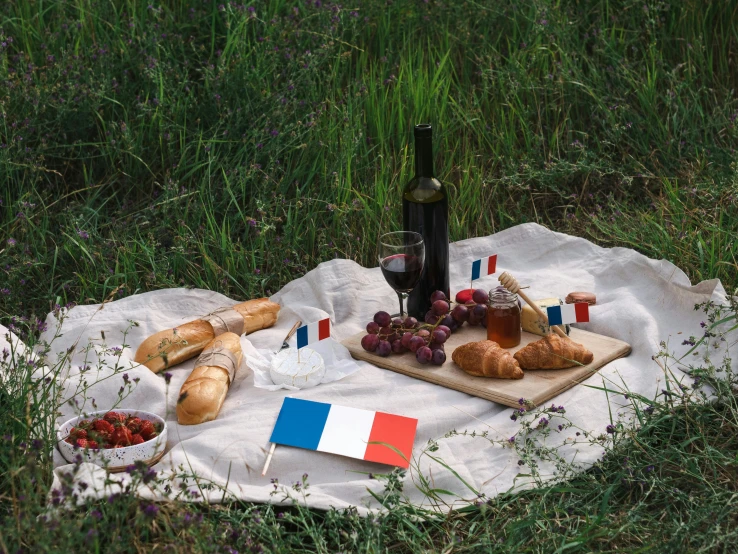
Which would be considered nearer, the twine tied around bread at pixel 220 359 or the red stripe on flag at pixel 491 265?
the twine tied around bread at pixel 220 359

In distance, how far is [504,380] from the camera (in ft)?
10.3

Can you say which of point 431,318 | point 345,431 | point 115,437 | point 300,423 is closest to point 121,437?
point 115,437

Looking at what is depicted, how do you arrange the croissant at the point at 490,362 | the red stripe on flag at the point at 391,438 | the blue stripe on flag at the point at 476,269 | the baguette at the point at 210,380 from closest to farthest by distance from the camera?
the red stripe on flag at the point at 391,438 → the baguette at the point at 210,380 → the croissant at the point at 490,362 → the blue stripe on flag at the point at 476,269

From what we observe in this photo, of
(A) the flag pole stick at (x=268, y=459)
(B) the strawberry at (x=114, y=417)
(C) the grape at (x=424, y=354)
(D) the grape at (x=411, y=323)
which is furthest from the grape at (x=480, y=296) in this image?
(B) the strawberry at (x=114, y=417)

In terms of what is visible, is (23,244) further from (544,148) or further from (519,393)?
(544,148)

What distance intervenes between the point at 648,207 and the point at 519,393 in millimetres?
2229

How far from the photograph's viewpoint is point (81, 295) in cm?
396

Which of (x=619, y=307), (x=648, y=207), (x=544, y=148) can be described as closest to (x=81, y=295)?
(x=619, y=307)

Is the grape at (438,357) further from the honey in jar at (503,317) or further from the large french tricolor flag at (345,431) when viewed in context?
the large french tricolor flag at (345,431)

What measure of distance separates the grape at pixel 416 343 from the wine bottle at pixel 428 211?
32cm

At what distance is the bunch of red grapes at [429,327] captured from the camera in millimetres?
3287

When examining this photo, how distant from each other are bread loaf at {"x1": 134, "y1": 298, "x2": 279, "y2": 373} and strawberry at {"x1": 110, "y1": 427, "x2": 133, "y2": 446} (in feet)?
1.42

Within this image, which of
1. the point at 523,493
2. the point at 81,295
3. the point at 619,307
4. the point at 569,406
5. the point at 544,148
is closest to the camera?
the point at 523,493

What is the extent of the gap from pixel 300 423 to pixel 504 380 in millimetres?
751
